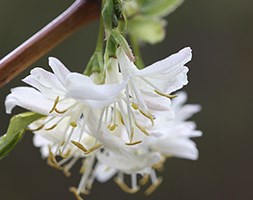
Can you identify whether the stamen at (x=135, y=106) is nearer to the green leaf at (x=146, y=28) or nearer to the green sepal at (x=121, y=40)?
the green sepal at (x=121, y=40)

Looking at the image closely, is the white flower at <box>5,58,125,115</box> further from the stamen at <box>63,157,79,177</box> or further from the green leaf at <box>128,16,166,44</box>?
the green leaf at <box>128,16,166,44</box>

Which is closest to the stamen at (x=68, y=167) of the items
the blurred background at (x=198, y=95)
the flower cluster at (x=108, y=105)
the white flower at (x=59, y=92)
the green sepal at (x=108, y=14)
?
the flower cluster at (x=108, y=105)

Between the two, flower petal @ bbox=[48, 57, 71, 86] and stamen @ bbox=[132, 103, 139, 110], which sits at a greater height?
flower petal @ bbox=[48, 57, 71, 86]

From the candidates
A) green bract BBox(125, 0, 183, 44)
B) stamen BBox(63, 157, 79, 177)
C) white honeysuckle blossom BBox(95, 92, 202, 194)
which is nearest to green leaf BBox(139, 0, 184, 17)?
green bract BBox(125, 0, 183, 44)

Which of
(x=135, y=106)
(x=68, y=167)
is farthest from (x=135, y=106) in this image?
(x=68, y=167)

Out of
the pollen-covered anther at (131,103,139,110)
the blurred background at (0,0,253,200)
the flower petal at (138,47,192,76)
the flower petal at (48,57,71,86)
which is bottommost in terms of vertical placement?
the blurred background at (0,0,253,200)

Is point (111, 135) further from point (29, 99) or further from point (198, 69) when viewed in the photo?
point (198, 69)
